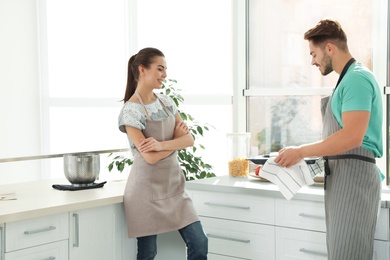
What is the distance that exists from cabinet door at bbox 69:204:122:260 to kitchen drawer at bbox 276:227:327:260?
2.58ft

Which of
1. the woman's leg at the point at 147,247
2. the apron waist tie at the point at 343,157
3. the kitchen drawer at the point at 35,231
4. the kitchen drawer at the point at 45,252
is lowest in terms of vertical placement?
the woman's leg at the point at 147,247

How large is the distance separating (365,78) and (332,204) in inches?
20.5

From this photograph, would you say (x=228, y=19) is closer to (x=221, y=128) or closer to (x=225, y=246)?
(x=221, y=128)

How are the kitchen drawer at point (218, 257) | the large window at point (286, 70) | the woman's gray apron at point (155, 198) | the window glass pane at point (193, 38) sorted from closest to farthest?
the woman's gray apron at point (155, 198) → the kitchen drawer at point (218, 257) → the large window at point (286, 70) → the window glass pane at point (193, 38)

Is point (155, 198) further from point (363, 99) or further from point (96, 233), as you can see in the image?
point (363, 99)

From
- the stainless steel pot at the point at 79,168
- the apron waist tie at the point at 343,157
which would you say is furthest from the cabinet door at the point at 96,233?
the apron waist tie at the point at 343,157

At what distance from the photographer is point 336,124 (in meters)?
2.45

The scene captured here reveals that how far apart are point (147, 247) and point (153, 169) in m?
0.35

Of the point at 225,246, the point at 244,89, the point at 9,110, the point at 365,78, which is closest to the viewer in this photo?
the point at 365,78

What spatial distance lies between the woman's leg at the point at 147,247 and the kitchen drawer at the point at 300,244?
64cm

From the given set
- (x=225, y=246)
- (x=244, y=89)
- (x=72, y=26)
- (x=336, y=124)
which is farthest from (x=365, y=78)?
(x=72, y=26)

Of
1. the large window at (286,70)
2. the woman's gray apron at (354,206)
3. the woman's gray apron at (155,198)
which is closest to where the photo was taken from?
the woman's gray apron at (354,206)

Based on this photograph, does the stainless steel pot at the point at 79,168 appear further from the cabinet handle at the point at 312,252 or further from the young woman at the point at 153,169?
the cabinet handle at the point at 312,252

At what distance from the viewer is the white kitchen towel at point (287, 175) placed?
8.37 ft
